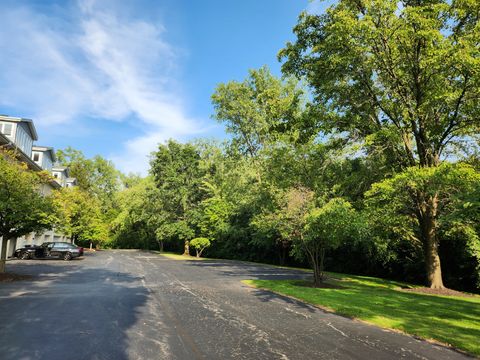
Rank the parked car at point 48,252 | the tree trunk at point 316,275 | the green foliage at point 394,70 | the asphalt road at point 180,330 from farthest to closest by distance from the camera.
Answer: the parked car at point 48,252, the tree trunk at point 316,275, the green foliage at point 394,70, the asphalt road at point 180,330

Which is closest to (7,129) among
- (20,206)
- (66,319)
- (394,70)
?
(20,206)

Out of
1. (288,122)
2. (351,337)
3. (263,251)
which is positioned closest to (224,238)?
(263,251)

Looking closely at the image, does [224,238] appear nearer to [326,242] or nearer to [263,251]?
[263,251]

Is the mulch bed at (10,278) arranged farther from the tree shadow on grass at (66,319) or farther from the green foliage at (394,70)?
the green foliage at (394,70)

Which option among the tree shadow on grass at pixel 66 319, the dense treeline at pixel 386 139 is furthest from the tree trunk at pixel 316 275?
the tree shadow on grass at pixel 66 319

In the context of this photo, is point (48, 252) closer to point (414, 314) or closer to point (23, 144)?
point (23, 144)

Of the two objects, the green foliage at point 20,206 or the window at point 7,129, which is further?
the window at point 7,129

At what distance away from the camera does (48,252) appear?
30.4m

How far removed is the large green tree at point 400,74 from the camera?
1468 cm

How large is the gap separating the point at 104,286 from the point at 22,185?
610 centimetres

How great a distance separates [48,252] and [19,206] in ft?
56.3

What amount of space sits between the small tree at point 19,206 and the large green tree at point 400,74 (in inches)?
529

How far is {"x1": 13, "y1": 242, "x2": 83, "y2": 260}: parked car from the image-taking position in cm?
2912

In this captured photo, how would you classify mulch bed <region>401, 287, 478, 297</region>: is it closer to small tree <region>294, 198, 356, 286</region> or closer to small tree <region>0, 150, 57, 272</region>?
small tree <region>294, 198, 356, 286</region>
